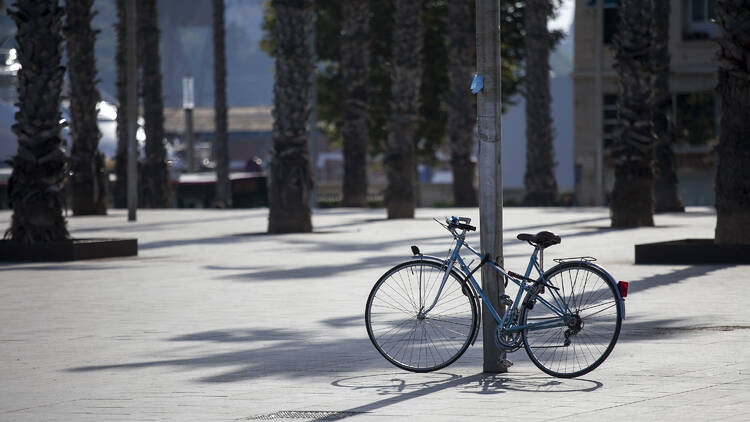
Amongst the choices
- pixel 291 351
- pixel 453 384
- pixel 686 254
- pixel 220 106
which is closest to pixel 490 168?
pixel 453 384

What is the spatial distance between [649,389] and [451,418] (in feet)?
4.76

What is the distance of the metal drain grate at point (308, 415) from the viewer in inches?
276

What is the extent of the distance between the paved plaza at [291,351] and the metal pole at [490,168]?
0.33m

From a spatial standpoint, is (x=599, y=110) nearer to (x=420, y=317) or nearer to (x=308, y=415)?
(x=420, y=317)

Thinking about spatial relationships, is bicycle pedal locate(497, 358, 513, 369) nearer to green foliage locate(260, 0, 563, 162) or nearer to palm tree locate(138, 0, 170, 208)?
palm tree locate(138, 0, 170, 208)

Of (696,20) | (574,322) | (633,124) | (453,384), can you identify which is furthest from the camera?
(696,20)

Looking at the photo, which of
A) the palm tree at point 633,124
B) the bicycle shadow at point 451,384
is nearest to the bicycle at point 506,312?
the bicycle shadow at point 451,384

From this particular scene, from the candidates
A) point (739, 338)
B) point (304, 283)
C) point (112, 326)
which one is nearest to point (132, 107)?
point (304, 283)

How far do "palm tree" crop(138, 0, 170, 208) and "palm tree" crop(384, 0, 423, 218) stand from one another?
11539 mm

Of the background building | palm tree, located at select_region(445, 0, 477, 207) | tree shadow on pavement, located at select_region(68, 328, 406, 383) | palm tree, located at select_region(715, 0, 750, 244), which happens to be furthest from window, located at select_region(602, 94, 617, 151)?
tree shadow on pavement, located at select_region(68, 328, 406, 383)

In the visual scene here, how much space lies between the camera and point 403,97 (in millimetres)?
30078

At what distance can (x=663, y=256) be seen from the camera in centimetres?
1705

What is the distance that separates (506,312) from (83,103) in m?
26.2

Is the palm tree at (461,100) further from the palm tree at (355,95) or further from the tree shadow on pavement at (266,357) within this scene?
the tree shadow on pavement at (266,357)
